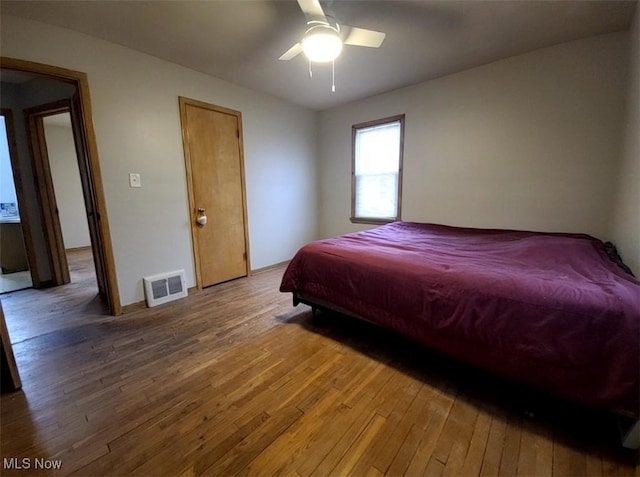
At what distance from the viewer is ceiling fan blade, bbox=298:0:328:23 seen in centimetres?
159

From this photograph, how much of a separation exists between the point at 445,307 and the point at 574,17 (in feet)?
8.25

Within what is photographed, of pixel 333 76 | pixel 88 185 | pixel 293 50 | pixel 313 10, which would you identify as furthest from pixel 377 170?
pixel 88 185

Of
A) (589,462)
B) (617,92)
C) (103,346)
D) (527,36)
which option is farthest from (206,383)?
(617,92)

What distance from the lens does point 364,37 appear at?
192 cm

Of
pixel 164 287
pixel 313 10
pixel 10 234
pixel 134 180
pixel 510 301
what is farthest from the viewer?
pixel 10 234

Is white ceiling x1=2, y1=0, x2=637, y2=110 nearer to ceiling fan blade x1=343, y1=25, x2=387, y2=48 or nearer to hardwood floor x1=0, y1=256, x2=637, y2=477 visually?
ceiling fan blade x1=343, y1=25, x2=387, y2=48

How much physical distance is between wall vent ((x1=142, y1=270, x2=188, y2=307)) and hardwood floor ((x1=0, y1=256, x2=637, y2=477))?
0.58 m

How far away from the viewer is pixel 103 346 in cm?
204

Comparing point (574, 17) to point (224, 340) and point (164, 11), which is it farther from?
point (224, 340)

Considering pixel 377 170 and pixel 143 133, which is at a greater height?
pixel 143 133

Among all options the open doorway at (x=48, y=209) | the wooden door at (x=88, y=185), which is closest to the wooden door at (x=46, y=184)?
the open doorway at (x=48, y=209)

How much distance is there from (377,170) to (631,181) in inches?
97.0

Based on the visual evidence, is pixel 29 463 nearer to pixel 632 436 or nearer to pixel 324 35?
pixel 632 436

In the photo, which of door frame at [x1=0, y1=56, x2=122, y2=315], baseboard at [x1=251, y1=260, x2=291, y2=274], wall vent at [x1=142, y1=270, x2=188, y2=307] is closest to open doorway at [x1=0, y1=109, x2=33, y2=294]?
door frame at [x1=0, y1=56, x2=122, y2=315]
